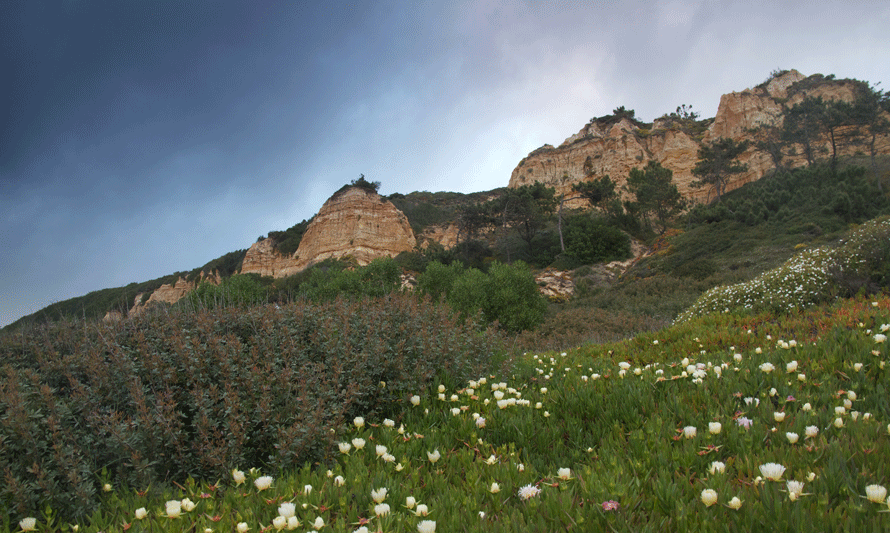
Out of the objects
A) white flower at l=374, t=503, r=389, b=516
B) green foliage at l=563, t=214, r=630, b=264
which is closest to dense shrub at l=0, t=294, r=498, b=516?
white flower at l=374, t=503, r=389, b=516

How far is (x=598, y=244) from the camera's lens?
3800cm

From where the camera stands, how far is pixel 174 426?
276 cm

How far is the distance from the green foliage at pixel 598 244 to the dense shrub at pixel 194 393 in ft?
114

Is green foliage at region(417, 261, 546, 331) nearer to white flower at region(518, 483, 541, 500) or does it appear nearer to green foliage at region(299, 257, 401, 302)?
green foliage at region(299, 257, 401, 302)

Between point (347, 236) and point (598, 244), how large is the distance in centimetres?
2836

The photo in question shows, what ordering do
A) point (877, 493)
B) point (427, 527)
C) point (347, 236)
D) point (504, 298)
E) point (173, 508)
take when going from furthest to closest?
point (347, 236)
point (504, 298)
point (173, 508)
point (427, 527)
point (877, 493)

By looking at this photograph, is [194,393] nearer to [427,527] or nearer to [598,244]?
[427,527]

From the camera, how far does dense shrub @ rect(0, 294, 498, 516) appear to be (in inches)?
92.5

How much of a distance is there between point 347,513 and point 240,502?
1.93 ft

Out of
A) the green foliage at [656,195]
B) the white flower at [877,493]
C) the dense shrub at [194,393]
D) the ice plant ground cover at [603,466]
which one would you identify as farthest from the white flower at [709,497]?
the green foliage at [656,195]

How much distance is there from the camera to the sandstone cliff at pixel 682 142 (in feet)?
175

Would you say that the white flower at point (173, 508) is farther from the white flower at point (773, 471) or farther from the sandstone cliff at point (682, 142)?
the sandstone cliff at point (682, 142)

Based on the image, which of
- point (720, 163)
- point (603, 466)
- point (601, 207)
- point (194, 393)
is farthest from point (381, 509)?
point (720, 163)

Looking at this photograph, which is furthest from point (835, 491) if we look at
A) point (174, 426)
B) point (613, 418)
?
point (174, 426)
